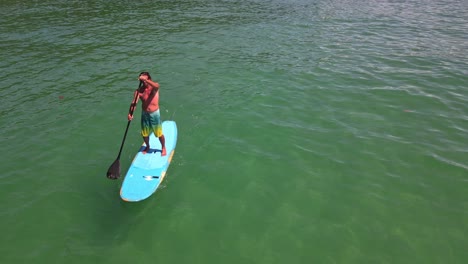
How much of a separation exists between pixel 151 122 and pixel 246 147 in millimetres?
3361

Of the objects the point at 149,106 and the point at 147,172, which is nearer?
the point at 147,172

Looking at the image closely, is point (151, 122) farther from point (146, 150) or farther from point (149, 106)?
point (146, 150)

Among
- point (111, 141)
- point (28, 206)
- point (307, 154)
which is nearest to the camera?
point (28, 206)

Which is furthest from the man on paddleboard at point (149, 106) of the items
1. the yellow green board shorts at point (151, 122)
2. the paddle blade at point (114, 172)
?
the paddle blade at point (114, 172)

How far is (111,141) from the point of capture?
10.9 m

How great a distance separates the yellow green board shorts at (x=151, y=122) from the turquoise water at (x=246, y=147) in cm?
127

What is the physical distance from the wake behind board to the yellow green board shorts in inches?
26.5

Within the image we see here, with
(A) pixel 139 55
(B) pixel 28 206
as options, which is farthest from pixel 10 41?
(B) pixel 28 206

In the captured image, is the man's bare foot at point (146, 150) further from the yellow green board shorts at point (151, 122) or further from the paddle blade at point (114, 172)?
the paddle blade at point (114, 172)

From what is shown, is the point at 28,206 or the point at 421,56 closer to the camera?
the point at 28,206

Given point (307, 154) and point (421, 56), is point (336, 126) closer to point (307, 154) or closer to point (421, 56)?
point (307, 154)

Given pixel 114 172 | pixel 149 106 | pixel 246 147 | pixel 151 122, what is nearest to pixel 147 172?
pixel 114 172

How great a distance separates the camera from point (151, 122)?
30.4 ft

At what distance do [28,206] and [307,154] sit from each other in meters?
8.31
